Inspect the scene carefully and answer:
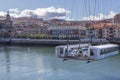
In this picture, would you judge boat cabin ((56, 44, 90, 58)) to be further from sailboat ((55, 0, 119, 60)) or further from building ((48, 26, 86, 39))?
building ((48, 26, 86, 39))

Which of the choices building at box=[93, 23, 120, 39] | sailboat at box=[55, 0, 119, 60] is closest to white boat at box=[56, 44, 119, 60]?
sailboat at box=[55, 0, 119, 60]

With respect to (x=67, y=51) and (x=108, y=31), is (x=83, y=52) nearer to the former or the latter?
(x=67, y=51)

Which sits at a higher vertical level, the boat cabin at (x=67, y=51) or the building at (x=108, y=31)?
the building at (x=108, y=31)

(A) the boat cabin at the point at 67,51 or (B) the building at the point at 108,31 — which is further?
(B) the building at the point at 108,31

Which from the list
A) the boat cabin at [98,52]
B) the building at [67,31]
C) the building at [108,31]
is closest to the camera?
the boat cabin at [98,52]

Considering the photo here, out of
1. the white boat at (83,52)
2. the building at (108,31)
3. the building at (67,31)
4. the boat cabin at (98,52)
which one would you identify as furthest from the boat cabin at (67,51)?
the building at (67,31)

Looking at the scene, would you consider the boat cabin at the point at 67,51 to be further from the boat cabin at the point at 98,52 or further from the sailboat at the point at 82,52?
the boat cabin at the point at 98,52

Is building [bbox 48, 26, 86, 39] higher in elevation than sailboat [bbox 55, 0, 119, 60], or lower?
higher

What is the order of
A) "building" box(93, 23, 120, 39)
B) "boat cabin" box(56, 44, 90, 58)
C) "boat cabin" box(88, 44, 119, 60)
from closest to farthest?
"boat cabin" box(88, 44, 119, 60), "boat cabin" box(56, 44, 90, 58), "building" box(93, 23, 120, 39)

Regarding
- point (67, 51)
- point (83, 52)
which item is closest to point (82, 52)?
point (83, 52)

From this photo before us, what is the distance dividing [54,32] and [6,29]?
7989 mm

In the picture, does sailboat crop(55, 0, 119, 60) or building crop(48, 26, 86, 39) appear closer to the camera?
sailboat crop(55, 0, 119, 60)

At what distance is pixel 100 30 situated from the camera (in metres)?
34.8

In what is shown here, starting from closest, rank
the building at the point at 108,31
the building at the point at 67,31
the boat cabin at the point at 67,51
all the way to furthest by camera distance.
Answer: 1. the boat cabin at the point at 67,51
2. the building at the point at 108,31
3. the building at the point at 67,31
